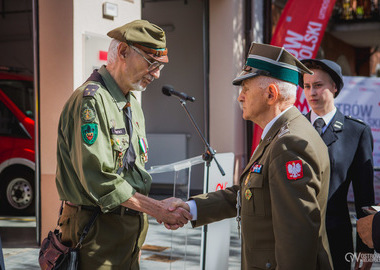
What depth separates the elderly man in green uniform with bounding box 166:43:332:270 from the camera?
225 centimetres

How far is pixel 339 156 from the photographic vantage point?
3.42 metres

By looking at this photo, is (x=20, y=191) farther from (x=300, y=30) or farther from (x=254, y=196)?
(x=254, y=196)

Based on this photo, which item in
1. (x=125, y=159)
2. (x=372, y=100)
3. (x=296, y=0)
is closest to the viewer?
(x=125, y=159)

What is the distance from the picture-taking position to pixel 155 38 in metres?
3.01

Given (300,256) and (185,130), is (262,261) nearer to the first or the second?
(300,256)

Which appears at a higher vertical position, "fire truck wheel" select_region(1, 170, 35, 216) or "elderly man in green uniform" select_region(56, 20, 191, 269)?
"elderly man in green uniform" select_region(56, 20, 191, 269)

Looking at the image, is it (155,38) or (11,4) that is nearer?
(155,38)

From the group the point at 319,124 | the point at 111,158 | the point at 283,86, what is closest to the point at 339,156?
the point at 319,124

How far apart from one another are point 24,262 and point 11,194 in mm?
2708

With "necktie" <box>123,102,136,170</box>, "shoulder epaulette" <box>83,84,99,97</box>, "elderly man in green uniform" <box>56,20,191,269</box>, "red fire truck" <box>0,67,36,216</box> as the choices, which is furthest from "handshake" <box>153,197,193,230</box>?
"red fire truck" <box>0,67,36,216</box>

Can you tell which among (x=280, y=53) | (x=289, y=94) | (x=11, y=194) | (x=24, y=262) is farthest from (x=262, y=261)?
(x=11, y=194)

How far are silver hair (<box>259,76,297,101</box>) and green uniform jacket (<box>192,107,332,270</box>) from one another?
0.27 feet

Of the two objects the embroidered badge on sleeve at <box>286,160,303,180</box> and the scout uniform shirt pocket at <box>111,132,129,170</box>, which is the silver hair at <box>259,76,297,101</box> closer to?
the embroidered badge on sleeve at <box>286,160,303,180</box>

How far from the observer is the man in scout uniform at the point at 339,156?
336cm
